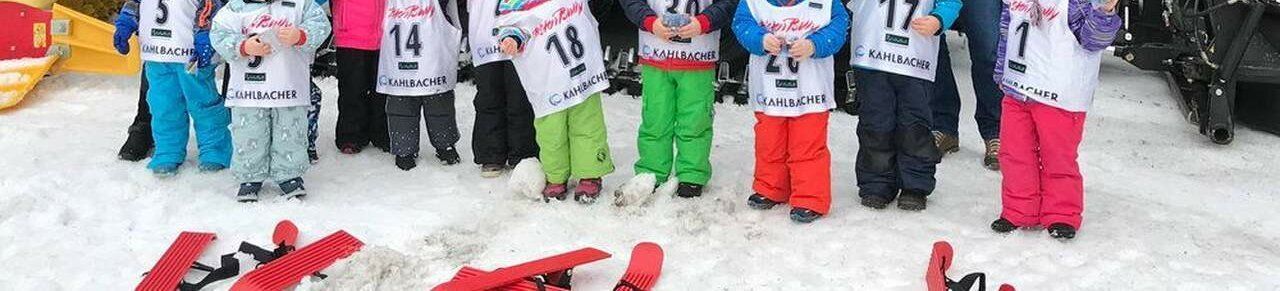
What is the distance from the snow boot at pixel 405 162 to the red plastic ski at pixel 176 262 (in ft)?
3.97

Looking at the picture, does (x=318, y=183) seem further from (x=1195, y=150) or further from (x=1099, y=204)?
(x=1195, y=150)

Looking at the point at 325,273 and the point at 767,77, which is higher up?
the point at 767,77

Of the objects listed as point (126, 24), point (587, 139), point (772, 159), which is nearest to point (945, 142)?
point (772, 159)

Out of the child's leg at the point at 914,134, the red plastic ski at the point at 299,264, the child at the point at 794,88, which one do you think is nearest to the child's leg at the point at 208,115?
the red plastic ski at the point at 299,264

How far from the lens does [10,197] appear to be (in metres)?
4.92

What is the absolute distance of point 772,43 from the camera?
4.40 metres

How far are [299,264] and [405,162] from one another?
152 cm

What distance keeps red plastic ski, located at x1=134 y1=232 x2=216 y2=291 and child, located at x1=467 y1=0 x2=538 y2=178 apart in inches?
53.9

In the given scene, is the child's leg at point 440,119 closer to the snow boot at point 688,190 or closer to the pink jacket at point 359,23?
the pink jacket at point 359,23

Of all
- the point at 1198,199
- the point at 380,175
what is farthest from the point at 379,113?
the point at 1198,199

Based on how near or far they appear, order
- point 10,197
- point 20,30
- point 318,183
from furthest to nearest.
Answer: point 20,30, point 318,183, point 10,197

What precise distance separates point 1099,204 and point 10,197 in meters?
4.71

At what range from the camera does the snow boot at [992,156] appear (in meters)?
5.55

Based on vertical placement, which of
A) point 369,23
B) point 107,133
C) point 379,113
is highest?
point 369,23
